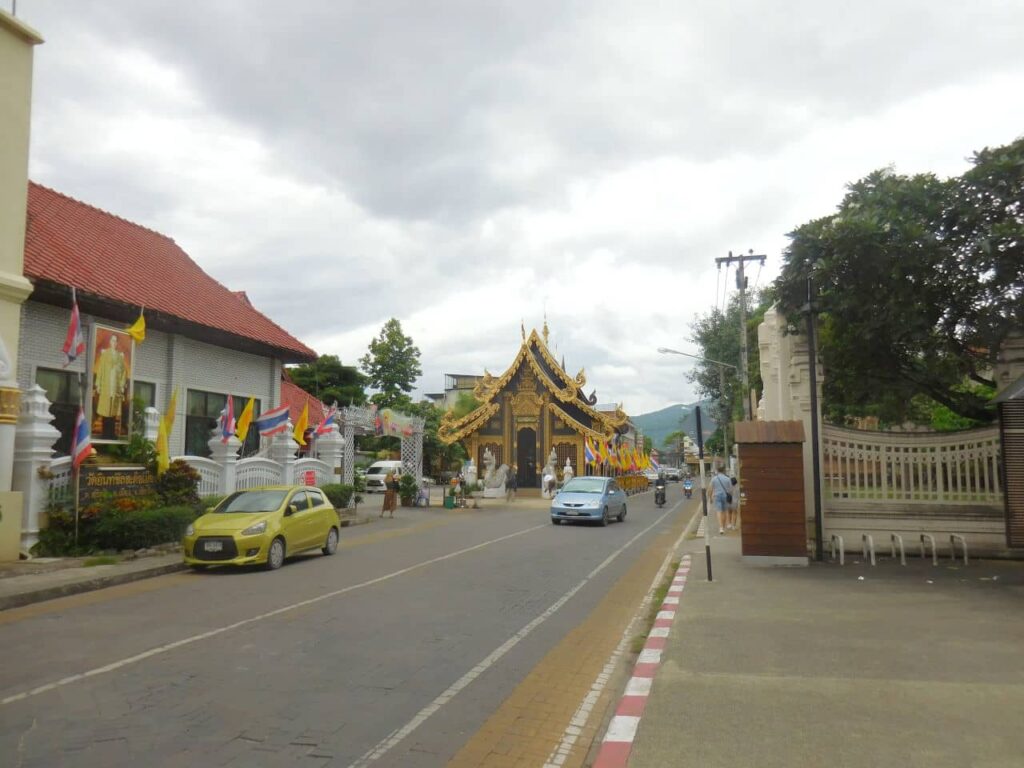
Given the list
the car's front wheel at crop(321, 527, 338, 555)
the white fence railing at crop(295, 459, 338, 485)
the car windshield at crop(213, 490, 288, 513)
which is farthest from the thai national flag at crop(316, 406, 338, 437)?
the car windshield at crop(213, 490, 288, 513)

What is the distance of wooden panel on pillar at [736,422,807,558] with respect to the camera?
12766mm

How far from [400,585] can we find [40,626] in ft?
14.9

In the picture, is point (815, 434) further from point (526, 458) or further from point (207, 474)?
point (526, 458)

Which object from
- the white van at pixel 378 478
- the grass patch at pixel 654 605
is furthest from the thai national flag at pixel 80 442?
the white van at pixel 378 478

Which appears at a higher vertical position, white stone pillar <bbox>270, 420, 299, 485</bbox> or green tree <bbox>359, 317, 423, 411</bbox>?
green tree <bbox>359, 317, 423, 411</bbox>

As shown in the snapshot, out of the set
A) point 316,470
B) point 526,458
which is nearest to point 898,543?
point 316,470

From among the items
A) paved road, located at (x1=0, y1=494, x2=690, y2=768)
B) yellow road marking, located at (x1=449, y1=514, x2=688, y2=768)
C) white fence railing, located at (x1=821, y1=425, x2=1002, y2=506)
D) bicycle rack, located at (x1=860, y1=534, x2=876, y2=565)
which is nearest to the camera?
yellow road marking, located at (x1=449, y1=514, x2=688, y2=768)

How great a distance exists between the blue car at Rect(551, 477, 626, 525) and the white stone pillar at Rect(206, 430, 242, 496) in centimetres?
936

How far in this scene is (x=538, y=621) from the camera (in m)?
9.25

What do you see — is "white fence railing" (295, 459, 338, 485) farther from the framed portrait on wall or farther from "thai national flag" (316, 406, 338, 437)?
the framed portrait on wall

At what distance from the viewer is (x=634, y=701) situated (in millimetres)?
5891

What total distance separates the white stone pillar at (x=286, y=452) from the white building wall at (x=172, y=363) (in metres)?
2.03

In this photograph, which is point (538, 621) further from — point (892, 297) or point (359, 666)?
point (892, 297)

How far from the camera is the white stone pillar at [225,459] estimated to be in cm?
1940
